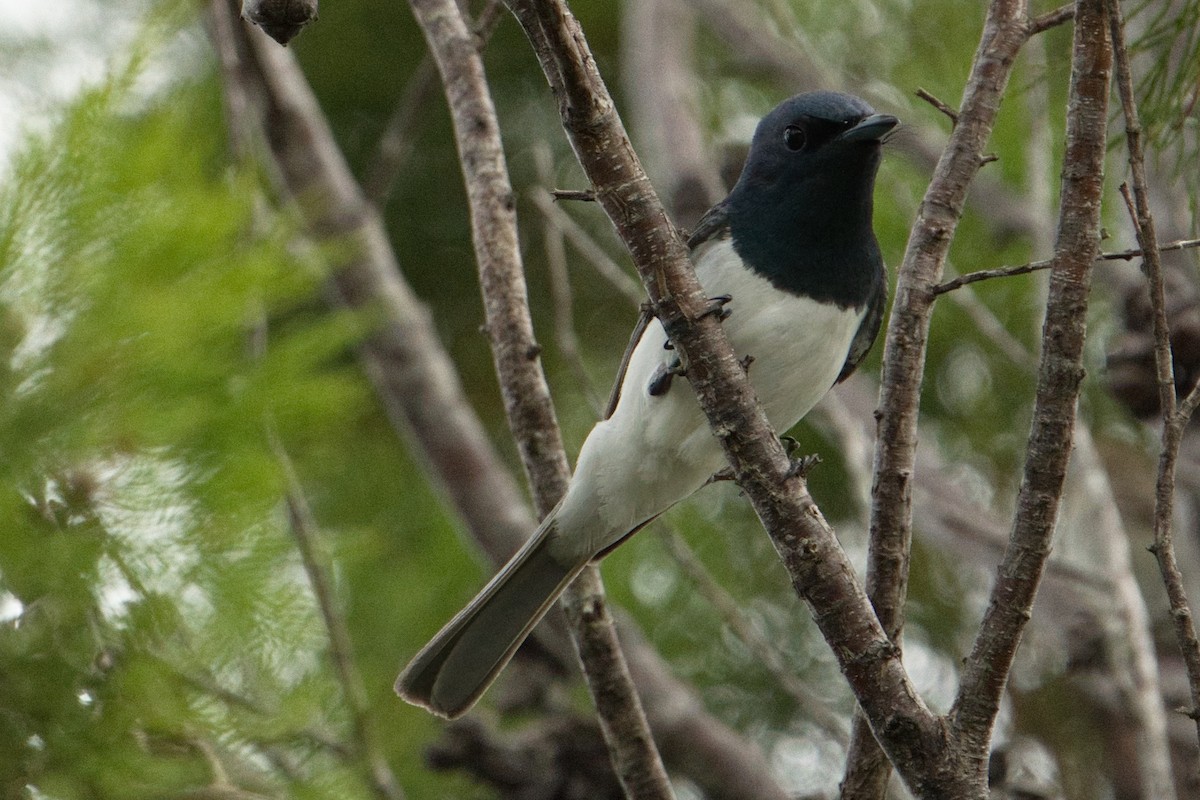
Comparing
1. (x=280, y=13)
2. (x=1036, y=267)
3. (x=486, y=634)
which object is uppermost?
(x=280, y=13)

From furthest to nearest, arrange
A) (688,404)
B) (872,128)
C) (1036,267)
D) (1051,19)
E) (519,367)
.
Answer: (688,404) → (872,128) → (519,367) → (1051,19) → (1036,267)

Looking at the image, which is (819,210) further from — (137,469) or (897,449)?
(137,469)

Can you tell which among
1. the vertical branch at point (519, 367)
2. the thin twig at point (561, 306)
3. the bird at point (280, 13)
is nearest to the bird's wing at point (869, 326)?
the thin twig at point (561, 306)

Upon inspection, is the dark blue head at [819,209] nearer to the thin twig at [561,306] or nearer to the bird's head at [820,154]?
the bird's head at [820,154]

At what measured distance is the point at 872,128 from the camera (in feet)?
11.1

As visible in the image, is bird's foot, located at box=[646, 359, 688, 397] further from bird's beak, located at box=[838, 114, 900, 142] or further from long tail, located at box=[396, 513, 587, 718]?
bird's beak, located at box=[838, 114, 900, 142]

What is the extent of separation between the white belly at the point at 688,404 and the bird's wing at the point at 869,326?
0.24ft

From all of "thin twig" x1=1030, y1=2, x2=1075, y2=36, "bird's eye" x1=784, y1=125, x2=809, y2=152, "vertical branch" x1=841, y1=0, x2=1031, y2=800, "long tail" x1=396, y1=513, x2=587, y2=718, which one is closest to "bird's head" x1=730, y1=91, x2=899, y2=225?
"bird's eye" x1=784, y1=125, x2=809, y2=152

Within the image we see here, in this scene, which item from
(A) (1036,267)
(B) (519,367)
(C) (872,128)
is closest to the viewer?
(A) (1036,267)

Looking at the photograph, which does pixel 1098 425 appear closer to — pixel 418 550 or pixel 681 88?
pixel 681 88

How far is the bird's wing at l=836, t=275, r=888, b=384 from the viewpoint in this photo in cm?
362

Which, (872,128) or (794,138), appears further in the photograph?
(794,138)

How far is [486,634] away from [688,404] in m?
0.75

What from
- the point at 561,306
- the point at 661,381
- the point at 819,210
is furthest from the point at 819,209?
the point at 561,306
